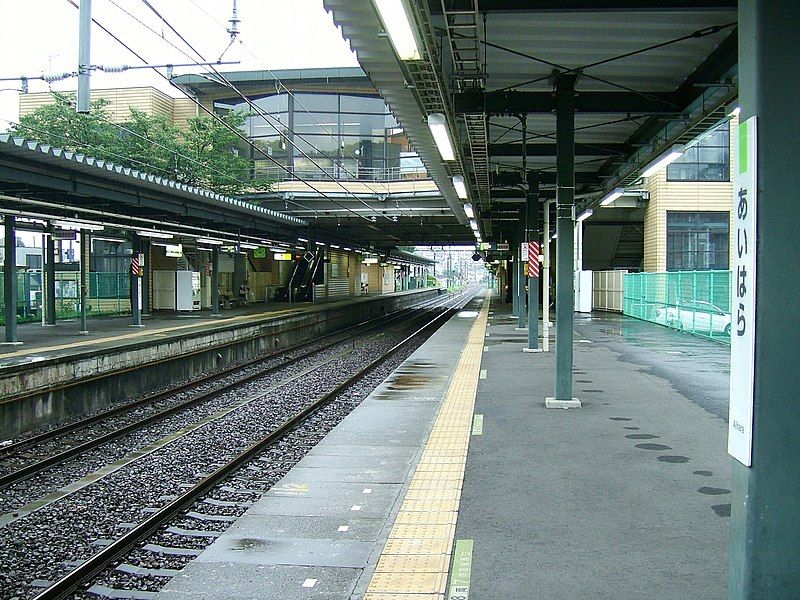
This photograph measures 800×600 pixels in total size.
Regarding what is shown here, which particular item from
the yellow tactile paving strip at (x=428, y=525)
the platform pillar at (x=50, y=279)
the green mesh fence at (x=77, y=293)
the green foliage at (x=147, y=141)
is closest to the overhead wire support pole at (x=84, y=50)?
the yellow tactile paving strip at (x=428, y=525)

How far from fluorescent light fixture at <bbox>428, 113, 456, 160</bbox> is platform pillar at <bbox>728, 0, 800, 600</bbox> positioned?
706 centimetres

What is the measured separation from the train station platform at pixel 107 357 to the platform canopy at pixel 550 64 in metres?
7.87

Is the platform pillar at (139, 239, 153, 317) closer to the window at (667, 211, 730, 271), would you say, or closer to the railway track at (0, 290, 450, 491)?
the railway track at (0, 290, 450, 491)

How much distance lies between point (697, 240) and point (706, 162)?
10.5 feet

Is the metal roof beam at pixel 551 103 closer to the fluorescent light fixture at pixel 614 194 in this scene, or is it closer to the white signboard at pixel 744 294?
the fluorescent light fixture at pixel 614 194

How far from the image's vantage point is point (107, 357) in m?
16.5

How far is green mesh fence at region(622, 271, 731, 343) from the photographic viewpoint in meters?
20.9

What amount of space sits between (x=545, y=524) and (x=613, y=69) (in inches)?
263

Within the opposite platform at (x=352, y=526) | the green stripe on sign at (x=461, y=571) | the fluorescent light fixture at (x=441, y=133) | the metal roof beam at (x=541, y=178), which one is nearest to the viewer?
the green stripe on sign at (x=461, y=571)

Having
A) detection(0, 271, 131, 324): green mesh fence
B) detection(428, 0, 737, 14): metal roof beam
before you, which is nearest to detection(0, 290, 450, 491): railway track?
detection(428, 0, 737, 14): metal roof beam

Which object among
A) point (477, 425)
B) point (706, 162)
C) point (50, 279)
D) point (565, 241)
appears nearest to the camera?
point (477, 425)

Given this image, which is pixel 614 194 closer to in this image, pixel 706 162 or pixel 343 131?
pixel 706 162

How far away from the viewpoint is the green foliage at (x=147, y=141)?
1254 inches

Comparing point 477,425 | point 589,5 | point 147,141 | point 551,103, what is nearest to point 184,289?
point 147,141
